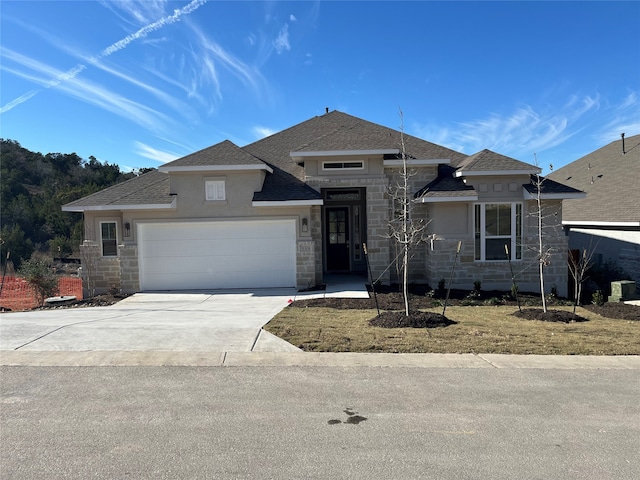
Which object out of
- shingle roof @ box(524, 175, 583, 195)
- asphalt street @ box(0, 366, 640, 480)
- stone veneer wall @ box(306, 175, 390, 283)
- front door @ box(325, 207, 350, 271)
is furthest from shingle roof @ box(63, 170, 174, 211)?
shingle roof @ box(524, 175, 583, 195)

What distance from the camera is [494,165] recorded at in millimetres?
13656

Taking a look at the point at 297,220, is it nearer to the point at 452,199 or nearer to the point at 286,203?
the point at 286,203

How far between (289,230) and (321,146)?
115 inches

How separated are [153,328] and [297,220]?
6611 millimetres

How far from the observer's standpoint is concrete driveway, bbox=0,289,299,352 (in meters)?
7.14

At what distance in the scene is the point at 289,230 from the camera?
1412cm

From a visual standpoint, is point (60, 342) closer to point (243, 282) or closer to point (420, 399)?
point (420, 399)

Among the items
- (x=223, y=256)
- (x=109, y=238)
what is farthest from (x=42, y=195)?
(x=223, y=256)

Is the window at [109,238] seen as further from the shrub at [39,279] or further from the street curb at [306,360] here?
the street curb at [306,360]

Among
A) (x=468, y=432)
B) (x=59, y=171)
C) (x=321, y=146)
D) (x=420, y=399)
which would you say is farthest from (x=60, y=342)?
(x=59, y=171)

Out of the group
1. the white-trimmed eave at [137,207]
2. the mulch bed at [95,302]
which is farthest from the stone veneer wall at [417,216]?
the mulch bed at [95,302]

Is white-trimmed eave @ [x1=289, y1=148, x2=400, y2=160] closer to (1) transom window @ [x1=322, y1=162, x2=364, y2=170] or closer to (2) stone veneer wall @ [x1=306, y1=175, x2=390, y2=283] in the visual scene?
(1) transom window @ [x1=322, y1=162, x2=364, y2=170]

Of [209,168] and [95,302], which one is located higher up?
[209,168]

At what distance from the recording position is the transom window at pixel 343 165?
565 inches
